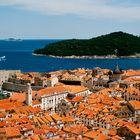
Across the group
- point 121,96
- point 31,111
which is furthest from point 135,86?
point 31,111

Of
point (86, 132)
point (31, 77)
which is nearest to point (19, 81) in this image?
point (31, 77)

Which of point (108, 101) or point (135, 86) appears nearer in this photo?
point (108, 101)

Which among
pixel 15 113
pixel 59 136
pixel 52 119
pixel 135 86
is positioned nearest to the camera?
pixel 59 136

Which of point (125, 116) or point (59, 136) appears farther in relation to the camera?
point (125, 116)

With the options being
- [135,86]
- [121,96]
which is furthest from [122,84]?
[121,96]

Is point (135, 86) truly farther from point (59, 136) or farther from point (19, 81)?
point (59, 136)

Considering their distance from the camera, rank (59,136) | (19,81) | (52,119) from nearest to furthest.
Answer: (59,136), (52,119), (19,81)

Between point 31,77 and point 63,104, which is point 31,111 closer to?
point 63,104

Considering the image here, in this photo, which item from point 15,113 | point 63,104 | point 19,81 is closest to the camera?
point 15,113

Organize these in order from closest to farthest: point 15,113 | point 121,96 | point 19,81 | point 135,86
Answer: point 15,113
point 121,96
point 135,86
point 19,81
